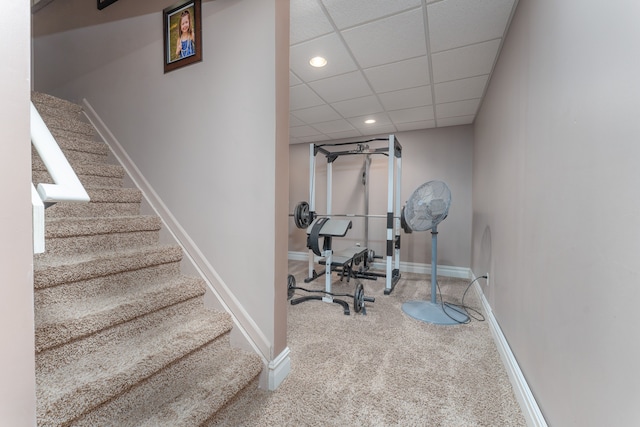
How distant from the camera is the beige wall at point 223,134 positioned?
1548mm

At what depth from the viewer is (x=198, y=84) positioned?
179cm

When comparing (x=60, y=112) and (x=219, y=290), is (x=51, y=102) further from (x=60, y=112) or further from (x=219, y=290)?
(x=219, y=290)

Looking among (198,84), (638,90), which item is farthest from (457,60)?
(198,84)

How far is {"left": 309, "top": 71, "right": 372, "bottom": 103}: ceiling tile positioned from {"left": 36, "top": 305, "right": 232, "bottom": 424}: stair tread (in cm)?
240

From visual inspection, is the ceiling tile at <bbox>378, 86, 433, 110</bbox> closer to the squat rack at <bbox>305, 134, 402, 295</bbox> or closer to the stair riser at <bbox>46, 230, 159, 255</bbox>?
the squat rack at <bbox>305, 134, 402, 295</bbox>

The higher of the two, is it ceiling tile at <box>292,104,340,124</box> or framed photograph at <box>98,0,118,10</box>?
framed photograph at <box>98,0,118,10</box>

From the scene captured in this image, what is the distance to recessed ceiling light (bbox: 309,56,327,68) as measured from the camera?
2.38m

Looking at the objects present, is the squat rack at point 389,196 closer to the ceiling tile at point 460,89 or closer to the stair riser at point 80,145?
the ceiling tile at point 460,89

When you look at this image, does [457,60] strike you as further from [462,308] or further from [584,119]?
[462,308]

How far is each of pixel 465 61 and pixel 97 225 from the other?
121 inches

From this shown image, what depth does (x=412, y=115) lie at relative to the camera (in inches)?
146

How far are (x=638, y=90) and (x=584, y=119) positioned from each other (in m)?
0.26

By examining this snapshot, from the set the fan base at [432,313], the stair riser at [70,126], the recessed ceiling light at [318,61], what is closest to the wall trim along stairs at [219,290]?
the stair riser at [70,126]

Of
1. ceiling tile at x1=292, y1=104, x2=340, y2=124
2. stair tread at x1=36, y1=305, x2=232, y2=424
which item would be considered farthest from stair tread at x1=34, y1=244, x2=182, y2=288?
ceiling tile at x1=292, y1=104, x2=340, y2=124
